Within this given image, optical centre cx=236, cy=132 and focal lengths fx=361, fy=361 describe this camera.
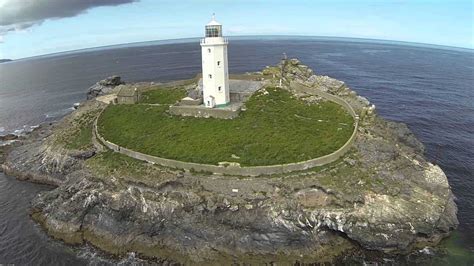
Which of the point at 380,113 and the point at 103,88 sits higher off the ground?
the point at 103,88

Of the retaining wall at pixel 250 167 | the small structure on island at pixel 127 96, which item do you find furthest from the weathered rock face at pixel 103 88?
the retaining wall at pixel 250 167

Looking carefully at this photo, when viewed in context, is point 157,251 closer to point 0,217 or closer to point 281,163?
point 281,163

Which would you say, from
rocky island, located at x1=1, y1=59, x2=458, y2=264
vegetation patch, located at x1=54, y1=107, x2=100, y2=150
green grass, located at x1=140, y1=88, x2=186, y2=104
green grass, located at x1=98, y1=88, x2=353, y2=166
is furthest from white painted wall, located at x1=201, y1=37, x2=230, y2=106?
vegetation patch, located at x1=54, y1=107, x2=100, y2=150

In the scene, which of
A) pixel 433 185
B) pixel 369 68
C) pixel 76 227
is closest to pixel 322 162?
pixel 433 185

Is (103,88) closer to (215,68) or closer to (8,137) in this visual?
(8,137)

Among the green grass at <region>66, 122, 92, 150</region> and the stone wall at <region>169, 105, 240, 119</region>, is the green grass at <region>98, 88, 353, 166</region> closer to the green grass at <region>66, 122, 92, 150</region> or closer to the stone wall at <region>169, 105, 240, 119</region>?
the stone wall at <region>169, 105, 240, 119</region>

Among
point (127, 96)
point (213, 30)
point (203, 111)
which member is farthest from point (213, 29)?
point (127, 96)

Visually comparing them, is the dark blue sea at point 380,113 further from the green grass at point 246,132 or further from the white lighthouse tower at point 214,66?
the white lighthouse tower at point 214,66
